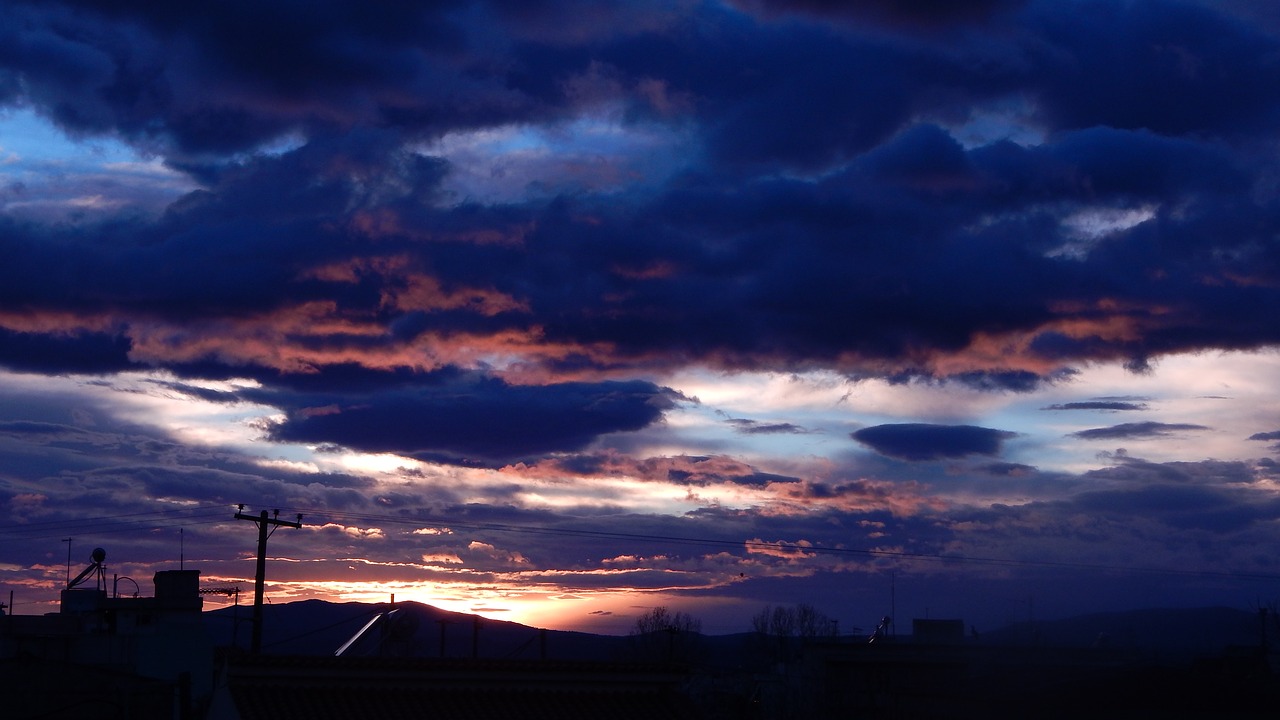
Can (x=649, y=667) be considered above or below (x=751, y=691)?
above

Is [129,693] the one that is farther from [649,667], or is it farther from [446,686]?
[649,667]

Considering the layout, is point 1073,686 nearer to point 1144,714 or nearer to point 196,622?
point 1144,714

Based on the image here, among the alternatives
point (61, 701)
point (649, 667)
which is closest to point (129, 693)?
point (61, 701)

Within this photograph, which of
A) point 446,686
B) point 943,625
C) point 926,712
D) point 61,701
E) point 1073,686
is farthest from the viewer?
point 943,625

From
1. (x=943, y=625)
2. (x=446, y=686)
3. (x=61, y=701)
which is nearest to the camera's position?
(x=446, y=686)

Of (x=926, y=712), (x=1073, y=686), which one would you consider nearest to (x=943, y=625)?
(x=926, y=712)

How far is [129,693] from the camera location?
46.2 meters

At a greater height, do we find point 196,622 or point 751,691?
point 196,622

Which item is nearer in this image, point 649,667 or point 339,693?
point 339,693

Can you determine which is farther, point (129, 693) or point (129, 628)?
point (129, 628)

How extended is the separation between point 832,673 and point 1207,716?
154 ft

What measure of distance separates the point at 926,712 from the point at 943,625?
4527cm

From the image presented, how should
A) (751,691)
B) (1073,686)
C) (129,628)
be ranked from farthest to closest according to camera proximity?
(751,691), (129,628), (1073,686)

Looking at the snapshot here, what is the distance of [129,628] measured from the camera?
230 feet
